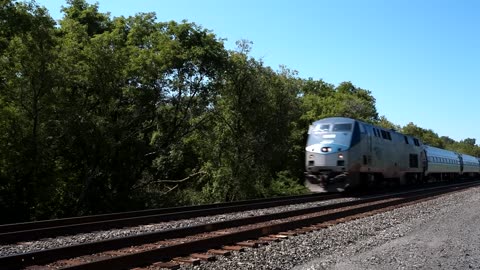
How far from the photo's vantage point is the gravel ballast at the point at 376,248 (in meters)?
7.89

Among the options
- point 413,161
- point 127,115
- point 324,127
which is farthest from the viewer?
point 413,161

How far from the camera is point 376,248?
942cm

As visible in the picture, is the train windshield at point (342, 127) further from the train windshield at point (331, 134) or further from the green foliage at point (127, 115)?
the green foliage at point (127, 115)

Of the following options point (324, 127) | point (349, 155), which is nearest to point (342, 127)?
point (324, 127)

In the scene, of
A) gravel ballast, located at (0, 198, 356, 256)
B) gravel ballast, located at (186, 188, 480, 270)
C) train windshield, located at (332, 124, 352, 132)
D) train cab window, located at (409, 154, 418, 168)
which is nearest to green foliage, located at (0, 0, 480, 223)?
train windshield, located at (332, 124, 352, 132)

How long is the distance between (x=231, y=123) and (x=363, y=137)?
25.2ft

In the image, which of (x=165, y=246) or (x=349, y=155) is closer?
(x=165, y=246)

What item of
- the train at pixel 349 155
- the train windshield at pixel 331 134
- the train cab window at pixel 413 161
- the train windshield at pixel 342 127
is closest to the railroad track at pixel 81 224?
the train at pixel 349 155

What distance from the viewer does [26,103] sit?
1650 cm

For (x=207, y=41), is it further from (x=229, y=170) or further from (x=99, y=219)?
(x=99, y=219)

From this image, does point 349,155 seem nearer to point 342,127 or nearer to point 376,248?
point 342,127

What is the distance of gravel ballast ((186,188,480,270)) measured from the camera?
311 inches

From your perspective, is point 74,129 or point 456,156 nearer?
point 74,129

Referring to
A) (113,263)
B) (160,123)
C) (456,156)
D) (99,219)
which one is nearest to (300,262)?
(113,263)
